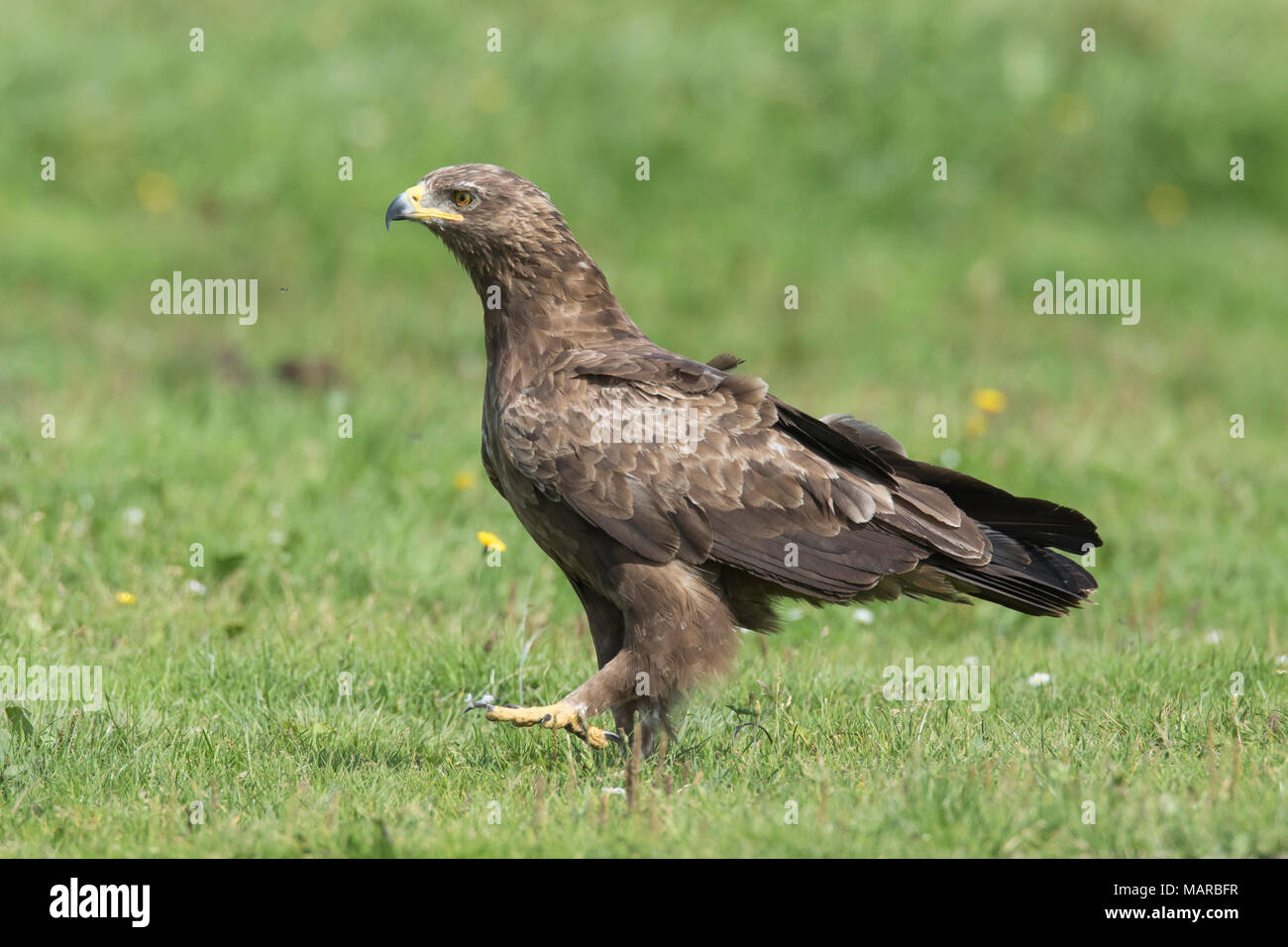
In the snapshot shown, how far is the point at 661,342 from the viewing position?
38.6 feet

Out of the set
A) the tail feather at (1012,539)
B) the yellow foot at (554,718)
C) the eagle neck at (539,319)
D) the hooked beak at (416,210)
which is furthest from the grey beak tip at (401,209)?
the yellow foot at (554,718)

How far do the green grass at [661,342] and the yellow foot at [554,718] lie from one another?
0.17 m

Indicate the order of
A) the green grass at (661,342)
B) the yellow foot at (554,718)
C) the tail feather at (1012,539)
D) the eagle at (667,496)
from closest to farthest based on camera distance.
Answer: the green grass at (661,342) < the yellow foot at (554,718) < the eagle at (667,496) < the tail feather at (1012,539)

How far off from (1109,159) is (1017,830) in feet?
38.1

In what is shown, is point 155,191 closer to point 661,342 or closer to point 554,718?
point 661,342

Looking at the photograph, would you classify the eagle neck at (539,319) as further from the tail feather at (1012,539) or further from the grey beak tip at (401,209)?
the tail feather at (1012,539)

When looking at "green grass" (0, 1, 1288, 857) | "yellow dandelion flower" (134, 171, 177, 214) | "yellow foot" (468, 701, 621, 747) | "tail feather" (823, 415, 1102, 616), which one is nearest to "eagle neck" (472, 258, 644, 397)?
"tail feather" (823, 415, 1102, 616)

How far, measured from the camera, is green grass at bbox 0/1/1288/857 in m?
4.69

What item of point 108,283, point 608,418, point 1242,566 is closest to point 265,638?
point 608,418

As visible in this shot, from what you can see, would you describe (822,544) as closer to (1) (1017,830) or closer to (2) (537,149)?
(1) (1017,830)

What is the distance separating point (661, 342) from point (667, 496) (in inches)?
265

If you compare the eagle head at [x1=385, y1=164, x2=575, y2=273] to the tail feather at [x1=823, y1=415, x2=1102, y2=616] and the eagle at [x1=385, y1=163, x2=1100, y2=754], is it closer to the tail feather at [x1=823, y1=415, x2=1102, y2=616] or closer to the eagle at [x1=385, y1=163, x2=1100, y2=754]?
the eagle at [x1=385, y1=163, x2=1100, y2=754]

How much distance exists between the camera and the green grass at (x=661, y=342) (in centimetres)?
469

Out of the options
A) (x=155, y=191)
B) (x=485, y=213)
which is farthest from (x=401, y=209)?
(x=155, y=191)
